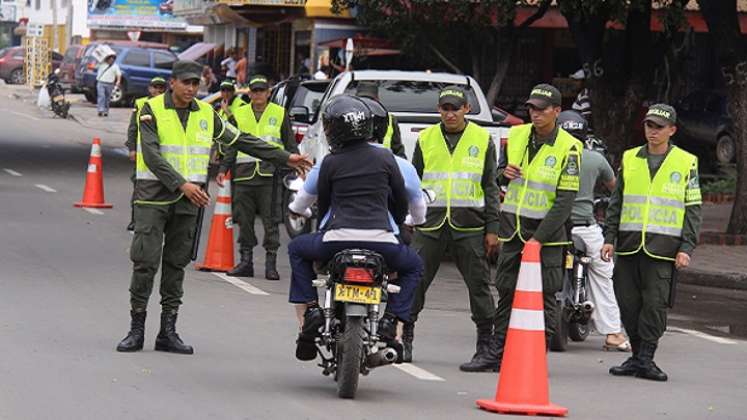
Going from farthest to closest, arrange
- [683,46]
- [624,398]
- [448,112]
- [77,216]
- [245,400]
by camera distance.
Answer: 1. [683,46]
2. [77,216]
3. [448,112]
4. [624,398]
5. [245,400]

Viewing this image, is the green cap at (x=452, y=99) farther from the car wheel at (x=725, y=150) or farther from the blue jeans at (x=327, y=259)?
the car wheel at (x=725, y=150)

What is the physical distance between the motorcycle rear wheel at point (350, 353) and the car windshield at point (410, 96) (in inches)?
A: 366

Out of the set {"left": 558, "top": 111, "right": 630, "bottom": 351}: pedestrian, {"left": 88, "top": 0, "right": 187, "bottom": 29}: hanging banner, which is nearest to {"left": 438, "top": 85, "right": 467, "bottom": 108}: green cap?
{"left": 558, "top": 111, "right": 630, "bottom": 351}: pedestrian

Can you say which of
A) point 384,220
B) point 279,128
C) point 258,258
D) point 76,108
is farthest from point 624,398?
point 76,108

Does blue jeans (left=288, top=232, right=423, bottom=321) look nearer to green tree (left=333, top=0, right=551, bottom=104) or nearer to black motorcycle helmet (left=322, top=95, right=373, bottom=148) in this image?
black motorcycle helmet (left=322, top=95, right=373, bottom=148)

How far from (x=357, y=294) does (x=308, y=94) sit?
509 inches

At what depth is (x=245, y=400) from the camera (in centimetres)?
923

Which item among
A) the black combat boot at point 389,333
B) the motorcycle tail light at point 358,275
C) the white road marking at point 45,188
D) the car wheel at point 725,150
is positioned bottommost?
the white road marking at point 45,188

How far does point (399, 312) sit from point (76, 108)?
4396 centimetres

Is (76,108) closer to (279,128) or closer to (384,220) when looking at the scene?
(279,128)

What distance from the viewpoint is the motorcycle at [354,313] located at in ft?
30.0

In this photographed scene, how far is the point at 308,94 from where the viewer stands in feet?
71.8

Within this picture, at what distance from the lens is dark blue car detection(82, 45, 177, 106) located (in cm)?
5150

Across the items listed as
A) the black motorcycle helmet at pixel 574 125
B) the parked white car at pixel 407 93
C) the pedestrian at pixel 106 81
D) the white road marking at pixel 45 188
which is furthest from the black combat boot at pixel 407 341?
the pedestrian at pixel 106 81
